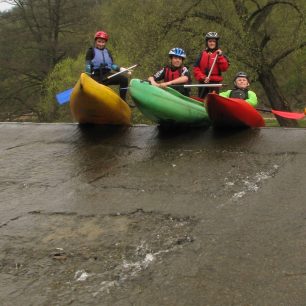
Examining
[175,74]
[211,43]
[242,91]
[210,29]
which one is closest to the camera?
[242,91]

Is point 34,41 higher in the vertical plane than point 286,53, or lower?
higher

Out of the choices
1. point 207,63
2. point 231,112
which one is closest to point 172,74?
point 207,63

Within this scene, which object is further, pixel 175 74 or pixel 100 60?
pixel 100 60

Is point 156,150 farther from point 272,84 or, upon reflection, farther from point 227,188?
point 272,84

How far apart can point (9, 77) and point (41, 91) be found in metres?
2.10

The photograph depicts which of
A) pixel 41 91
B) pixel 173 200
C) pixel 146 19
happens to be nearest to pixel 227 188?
pixel 173 200

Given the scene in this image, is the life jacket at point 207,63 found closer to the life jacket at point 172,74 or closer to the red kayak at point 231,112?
the life jacket at point 172,74

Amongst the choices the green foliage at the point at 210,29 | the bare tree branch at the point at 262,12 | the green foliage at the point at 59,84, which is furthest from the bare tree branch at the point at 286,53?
the green foliage at the point at 59,84

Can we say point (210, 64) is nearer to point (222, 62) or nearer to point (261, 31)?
point (222, 62)

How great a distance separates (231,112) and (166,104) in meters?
0.83

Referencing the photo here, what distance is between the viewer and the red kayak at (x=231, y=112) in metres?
6.24

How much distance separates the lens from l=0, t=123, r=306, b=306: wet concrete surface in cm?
335

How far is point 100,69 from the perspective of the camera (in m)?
7.55

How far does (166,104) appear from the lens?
6523 millimetres
